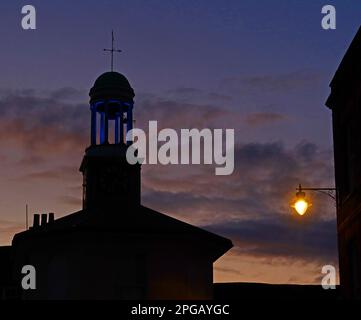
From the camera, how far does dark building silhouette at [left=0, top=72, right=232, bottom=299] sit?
4606 centimetres

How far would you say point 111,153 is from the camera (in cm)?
4894

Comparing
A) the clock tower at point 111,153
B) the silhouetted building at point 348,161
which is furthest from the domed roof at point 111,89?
the silhouetted building at point 348,161

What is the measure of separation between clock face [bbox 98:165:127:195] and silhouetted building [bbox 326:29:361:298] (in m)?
18.0

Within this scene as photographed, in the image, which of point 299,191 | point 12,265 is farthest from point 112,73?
point 299,191

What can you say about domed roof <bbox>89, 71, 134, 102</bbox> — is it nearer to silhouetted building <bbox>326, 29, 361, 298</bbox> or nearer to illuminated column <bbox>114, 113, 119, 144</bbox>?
illuminated column <bbox>114, 113, 119, 144</bbox>

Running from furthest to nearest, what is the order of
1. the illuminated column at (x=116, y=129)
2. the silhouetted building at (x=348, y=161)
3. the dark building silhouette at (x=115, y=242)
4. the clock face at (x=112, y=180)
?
the clock face at (x=112, y=180)
the illuminated column at (x=116, y=129)
the dark building silhouette at (x=115, y=242)
the silhouetted building at (x=348, y=161)

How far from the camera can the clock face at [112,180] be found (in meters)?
49.2

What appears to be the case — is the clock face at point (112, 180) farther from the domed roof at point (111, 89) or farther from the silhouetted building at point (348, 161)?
the silhouetted building at point (348, 161)

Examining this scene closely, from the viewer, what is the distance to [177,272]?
4716 cm

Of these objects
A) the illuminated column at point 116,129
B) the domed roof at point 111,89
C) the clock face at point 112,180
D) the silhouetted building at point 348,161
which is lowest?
the silhouetted building at point 348,161

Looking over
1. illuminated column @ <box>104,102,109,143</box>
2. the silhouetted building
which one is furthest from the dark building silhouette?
the silhouetted building

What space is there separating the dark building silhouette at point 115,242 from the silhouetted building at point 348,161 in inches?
614
